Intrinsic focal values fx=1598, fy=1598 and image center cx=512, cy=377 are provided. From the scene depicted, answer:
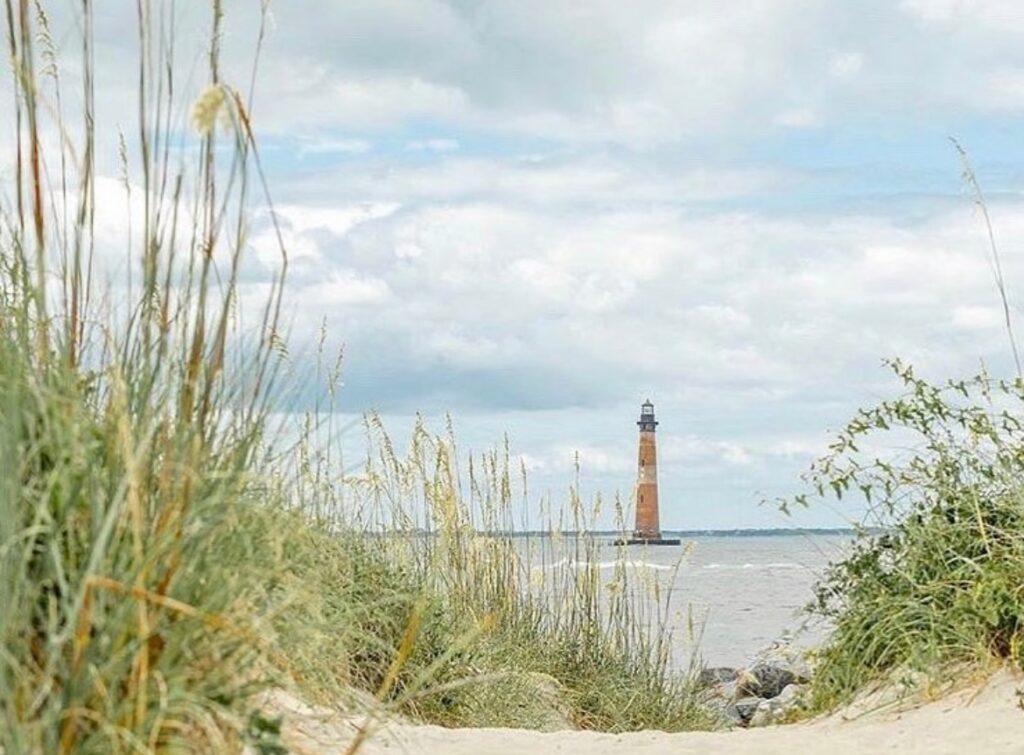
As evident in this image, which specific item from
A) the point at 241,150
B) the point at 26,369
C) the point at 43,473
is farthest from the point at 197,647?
the point at 241,150

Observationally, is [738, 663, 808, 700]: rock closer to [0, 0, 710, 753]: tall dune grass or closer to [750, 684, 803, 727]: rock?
[750, 684, 803, 727]: rock

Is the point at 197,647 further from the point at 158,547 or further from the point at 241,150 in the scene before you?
the point at 241,150

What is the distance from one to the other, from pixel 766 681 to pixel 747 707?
47.6 inches

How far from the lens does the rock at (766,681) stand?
13.1m

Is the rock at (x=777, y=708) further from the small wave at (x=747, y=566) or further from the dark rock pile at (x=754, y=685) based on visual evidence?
the small wave at (x=747, y=566)

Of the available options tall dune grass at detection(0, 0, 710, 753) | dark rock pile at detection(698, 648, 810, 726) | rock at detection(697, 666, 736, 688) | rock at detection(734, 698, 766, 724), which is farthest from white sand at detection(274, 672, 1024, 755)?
rock at detection(697, 666, 736, 688)

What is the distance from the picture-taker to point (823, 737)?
6328 millimetres

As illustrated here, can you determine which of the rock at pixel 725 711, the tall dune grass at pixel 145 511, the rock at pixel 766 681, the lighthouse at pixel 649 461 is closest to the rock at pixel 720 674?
the rock at pixel 766 681

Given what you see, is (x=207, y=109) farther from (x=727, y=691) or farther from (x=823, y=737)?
(x=727, y=691)

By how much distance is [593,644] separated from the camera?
9.73m

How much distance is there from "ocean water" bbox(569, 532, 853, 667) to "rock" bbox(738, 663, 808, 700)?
533mm

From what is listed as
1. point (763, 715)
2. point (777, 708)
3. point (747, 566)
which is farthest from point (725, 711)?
point (747, 566)

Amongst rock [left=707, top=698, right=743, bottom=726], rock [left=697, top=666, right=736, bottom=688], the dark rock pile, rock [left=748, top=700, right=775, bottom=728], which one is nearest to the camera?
rock [left=748, top=700, right=775, bottom=728]

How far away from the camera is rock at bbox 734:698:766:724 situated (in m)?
11.8
